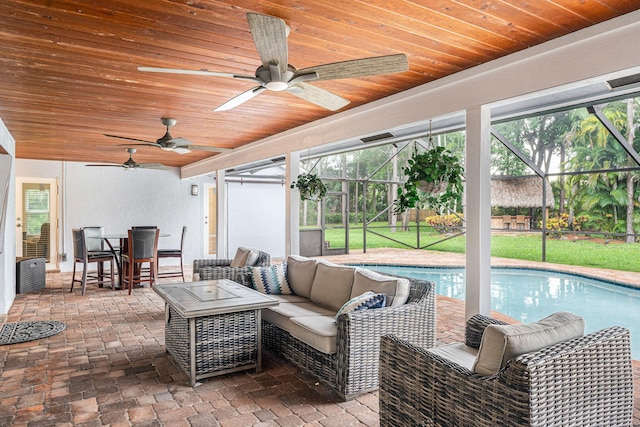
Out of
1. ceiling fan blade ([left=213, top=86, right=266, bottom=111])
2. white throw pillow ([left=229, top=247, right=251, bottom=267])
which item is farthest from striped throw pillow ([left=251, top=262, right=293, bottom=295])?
ceiling fan blade ([left=213, top=86, right=266, bottom=111])

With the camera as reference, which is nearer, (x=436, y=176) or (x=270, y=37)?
(x=270, y=37)

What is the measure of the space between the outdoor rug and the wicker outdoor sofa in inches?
95.6

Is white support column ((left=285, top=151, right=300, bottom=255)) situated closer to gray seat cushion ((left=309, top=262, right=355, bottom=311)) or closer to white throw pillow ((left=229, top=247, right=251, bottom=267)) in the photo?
white throw pillow ((left=229, top=247, right=251, bottom=267))

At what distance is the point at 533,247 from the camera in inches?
481

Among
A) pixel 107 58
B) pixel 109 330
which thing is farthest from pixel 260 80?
pixel 109 330

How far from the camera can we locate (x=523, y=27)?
2537mm

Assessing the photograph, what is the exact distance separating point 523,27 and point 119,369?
3.89 meters

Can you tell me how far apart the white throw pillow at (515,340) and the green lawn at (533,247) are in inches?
382

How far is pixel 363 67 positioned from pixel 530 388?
5.81 ft

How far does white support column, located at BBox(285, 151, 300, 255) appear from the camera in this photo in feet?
18.9

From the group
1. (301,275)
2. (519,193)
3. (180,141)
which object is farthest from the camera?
(519,193)

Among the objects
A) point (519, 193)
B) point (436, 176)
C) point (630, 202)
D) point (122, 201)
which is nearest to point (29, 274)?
point (122, 201)

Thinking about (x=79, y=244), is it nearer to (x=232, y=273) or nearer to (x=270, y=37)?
(x=232, y=273)

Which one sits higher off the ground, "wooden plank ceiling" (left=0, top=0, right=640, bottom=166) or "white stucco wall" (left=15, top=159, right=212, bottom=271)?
"wooden plank ceiling" (left=0, top=0, right=640, bottom=166)
